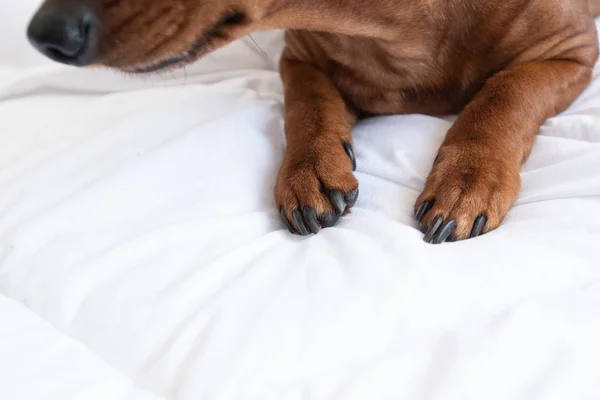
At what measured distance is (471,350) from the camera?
66cm

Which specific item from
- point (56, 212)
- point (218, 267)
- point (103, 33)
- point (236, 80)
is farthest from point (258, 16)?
point (236, 80)

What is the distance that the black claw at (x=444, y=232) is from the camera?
0.89m

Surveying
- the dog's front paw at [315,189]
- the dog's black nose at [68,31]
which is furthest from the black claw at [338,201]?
the dog's black nose at [68,31]

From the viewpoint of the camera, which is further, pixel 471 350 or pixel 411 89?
pixel 411 89

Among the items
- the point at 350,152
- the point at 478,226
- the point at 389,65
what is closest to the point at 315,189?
the point at 350,152

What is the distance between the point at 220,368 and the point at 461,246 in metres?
0.38

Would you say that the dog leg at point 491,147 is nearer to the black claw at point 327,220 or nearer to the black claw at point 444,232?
the black claw at point 444,232

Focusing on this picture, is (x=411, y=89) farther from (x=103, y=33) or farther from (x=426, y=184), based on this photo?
(x=103, y=33)

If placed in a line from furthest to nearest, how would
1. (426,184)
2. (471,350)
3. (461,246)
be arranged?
(426,184), (461,246), (471,350)

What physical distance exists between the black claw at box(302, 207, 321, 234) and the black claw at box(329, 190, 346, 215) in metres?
0.04

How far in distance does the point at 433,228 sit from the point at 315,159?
25 centimetres

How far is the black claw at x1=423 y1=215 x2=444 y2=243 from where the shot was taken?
35.2 inches

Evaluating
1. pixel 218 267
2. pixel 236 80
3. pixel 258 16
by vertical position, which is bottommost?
pixel 236 80

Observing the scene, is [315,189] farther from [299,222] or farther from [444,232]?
[444,232]
